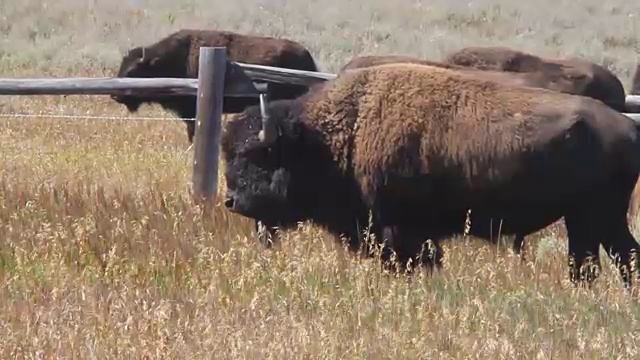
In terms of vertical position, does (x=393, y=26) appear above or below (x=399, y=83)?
below

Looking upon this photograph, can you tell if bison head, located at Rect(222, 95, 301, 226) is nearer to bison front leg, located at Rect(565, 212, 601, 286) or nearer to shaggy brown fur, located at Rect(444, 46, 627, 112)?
bison front leg, located at Rect(565, 212, 601, 286)

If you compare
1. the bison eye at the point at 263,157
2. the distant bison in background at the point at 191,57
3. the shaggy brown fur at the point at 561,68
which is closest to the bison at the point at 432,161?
the bison eye at the point at 263,157

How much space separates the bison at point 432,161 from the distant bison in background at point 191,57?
19.3 ft

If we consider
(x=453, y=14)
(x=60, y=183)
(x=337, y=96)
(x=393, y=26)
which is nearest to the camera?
(x=337, y=96)

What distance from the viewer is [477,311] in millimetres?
5172

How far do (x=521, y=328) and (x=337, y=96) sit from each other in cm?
255

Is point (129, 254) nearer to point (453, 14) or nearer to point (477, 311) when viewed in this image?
point (477, 311)

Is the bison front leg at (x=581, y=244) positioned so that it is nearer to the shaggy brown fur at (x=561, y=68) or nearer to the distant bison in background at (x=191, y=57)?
the shaggy brown fur at (x=561, y=68)

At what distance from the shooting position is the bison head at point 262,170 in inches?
280

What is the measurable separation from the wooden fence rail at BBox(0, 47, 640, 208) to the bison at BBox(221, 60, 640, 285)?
2.70ft

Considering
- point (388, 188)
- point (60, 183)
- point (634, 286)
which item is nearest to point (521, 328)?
point (634, 286)

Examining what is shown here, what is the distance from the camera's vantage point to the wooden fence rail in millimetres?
8102

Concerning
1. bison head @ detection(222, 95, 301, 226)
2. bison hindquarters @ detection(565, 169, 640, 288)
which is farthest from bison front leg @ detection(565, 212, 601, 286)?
bison head @ detection(222, 95, 301, 226)

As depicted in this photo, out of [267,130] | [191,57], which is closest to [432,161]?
[267,130]
